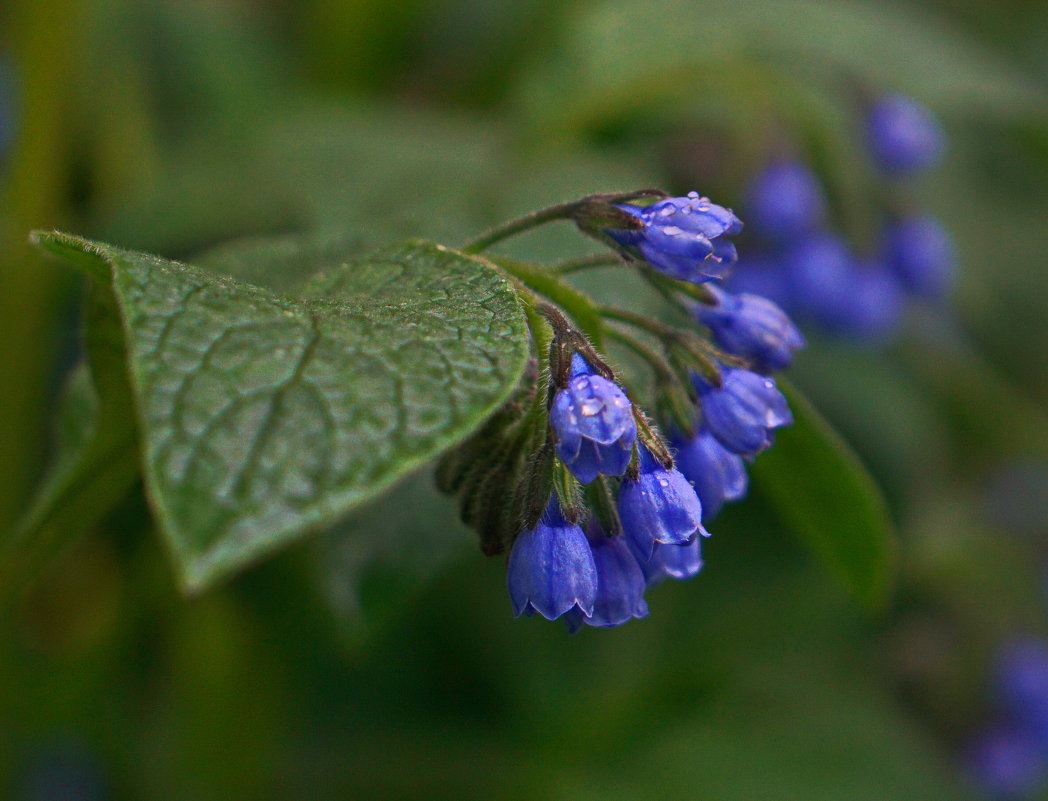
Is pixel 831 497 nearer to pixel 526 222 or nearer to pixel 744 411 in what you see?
pixel 744 411

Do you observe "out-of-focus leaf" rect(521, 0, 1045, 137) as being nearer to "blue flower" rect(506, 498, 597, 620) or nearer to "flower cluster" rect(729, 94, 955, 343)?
"flower cluster" rect(729, 94, 955, 343)

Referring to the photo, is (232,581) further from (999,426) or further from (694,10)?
(999,426)

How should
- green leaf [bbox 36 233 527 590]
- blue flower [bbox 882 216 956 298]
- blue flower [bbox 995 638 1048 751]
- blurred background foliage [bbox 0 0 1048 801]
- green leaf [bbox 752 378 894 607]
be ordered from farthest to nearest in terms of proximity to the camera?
blue flower [bbox 995 638 1048 751] → blue flower [bbox 882 216 956 298] → blurred background foliage [bbox 0 0 1048 801] → green leaf [bbox 752 378 894 607] → green leaf [bbox 36 233 527 590]

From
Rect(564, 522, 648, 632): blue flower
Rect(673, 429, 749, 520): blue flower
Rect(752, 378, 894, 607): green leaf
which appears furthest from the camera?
Rect(752, 378, 894, 607): green leaf

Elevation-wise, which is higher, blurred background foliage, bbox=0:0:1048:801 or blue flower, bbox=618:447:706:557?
blue flower, bbox=618:447:706:557

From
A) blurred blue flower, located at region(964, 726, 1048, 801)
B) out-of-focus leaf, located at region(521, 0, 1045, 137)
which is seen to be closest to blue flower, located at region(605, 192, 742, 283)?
out-of-focus leaf, located at region(521, 0, 1045, 137)

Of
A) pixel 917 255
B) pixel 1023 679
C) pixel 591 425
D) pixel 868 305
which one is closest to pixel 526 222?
pixel 591 425

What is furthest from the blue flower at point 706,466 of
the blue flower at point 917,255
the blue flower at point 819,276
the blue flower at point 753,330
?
the blue flower at point 917,255

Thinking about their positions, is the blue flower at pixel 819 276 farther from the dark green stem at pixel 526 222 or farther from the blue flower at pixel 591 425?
the blue flower at pixel 591 425
